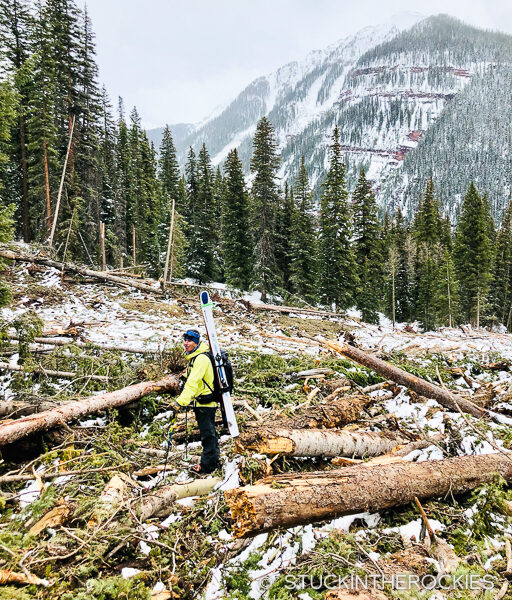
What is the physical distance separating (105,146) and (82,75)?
695 inches

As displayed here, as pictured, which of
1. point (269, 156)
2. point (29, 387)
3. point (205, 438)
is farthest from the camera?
point (269, 156)

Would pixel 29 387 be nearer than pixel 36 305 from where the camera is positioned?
Yes

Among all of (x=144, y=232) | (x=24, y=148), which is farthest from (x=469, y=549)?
(x=144, y=232)

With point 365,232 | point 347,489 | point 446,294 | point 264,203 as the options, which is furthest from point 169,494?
point 446,294

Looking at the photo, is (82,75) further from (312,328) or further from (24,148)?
(312,328)

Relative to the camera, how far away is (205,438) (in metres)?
4.69

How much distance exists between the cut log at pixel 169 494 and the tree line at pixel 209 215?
17003 millimetres

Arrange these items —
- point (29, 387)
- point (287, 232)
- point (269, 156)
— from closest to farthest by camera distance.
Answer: point (29, 387) → point (269, 156) → point (287, 232)

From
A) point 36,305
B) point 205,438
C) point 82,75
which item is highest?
point 82,75

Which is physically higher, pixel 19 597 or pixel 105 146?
pixel 105 146

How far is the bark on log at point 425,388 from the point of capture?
5.99 metres

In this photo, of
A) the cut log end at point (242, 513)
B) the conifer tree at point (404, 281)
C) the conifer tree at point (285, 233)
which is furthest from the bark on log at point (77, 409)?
the conifer tree at point (404, 281)

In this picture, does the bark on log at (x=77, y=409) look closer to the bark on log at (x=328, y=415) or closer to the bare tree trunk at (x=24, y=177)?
the bark on log at (x=328, y=415)

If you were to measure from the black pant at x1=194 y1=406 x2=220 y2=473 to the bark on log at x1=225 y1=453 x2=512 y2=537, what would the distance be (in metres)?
1.57
